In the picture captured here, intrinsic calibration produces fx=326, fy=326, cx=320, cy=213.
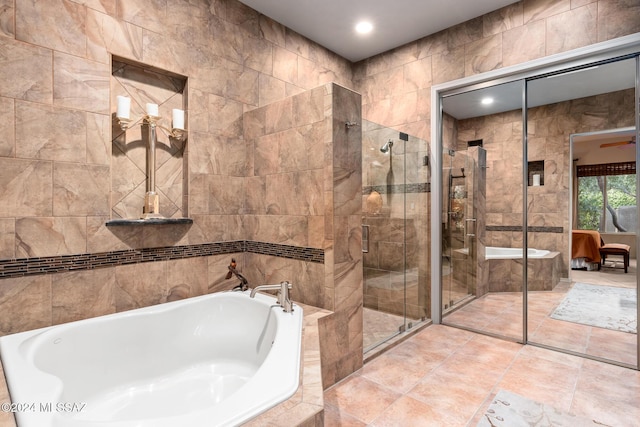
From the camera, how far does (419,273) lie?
10.6 feet

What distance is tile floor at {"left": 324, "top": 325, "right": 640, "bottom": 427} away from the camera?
1.83 m

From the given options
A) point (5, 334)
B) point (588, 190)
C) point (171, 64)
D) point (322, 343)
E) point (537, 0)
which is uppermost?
point (537, 0)

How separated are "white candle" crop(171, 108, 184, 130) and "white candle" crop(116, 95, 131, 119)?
0.31 metres

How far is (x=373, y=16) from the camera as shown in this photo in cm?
292

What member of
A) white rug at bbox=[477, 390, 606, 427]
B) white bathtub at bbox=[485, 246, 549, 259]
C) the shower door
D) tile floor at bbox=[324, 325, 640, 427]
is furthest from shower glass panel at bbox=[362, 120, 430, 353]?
white rug at bbox=[477, 390, 606, 427]

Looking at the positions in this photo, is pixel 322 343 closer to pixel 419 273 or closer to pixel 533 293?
pixel 419 273

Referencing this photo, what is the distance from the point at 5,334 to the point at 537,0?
419cm

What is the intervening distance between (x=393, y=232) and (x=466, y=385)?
1330 mm

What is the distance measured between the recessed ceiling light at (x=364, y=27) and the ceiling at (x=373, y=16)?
0.15 feet

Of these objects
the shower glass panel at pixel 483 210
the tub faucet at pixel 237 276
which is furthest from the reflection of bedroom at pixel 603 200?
the tub faucet at pixel 237 276

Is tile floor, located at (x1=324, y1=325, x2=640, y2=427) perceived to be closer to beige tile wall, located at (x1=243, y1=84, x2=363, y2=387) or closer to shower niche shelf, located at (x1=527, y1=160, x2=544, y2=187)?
beige tile wall, located at (x1=243, y1=84, x2=363, y2=387)

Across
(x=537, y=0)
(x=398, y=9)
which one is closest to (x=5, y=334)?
(x=398, y=9)

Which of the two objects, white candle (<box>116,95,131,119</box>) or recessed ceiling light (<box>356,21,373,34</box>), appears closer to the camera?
white candle (<box>116,95,131,119</box>)

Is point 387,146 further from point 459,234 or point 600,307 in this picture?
point 600,307
